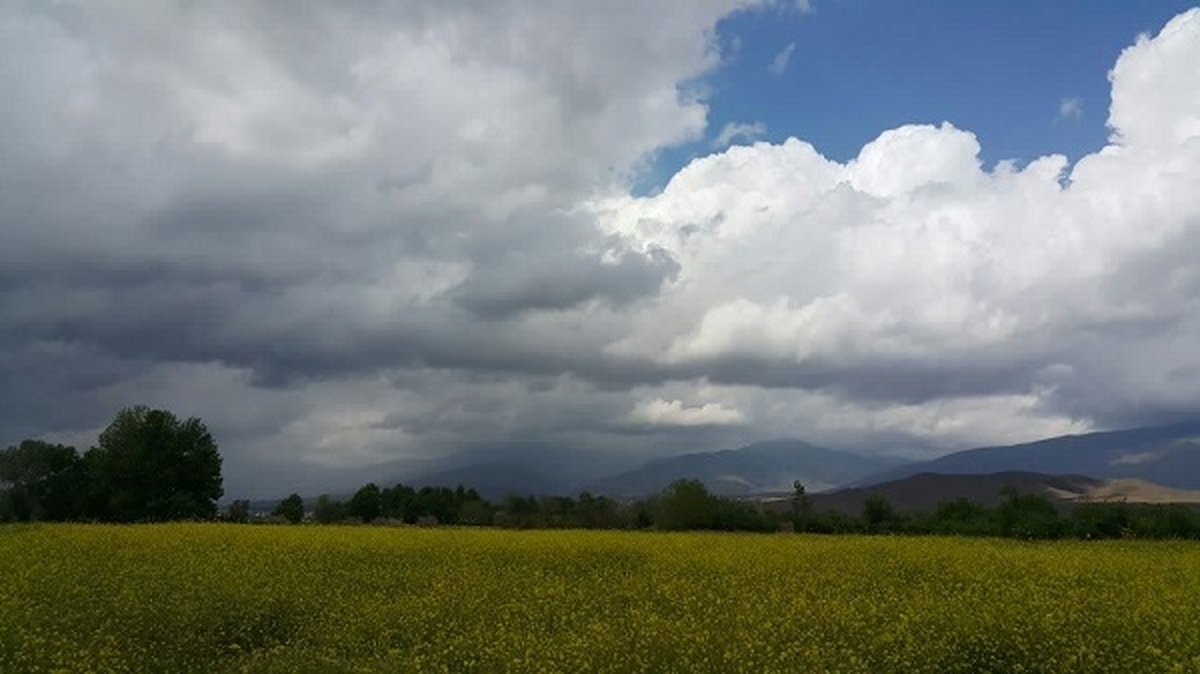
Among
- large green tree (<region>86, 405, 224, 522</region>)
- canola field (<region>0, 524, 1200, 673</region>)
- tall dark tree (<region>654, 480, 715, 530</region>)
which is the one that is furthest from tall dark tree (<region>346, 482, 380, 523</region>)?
canola field (<region>0, 524, 1200, 673</region>)

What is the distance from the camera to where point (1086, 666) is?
14.6 meters

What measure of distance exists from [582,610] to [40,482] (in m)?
74.0

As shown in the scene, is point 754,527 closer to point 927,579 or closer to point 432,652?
point 927,579

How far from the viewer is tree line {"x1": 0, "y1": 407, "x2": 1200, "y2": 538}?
195ft

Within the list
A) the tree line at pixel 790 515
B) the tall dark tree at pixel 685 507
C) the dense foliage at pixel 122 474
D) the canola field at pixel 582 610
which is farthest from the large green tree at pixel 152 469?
the canola field at pixel 582 610

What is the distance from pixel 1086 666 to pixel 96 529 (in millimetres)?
34366

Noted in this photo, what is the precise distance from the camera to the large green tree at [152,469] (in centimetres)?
7236

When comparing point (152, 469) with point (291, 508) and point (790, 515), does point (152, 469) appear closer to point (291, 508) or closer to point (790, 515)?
point (291, 508)

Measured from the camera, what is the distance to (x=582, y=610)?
19109 mm

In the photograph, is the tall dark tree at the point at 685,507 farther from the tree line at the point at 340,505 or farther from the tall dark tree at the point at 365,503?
the tall dark tree at the point at 365,503

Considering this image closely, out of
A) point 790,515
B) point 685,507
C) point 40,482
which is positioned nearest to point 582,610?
point 685,507

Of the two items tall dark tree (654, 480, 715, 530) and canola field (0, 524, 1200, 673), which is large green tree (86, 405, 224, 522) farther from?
canola field (0, 524, 1200, 673)

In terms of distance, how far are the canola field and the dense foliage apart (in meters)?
47.3

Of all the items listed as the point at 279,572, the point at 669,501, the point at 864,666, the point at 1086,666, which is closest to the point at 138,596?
the point at 279,572
